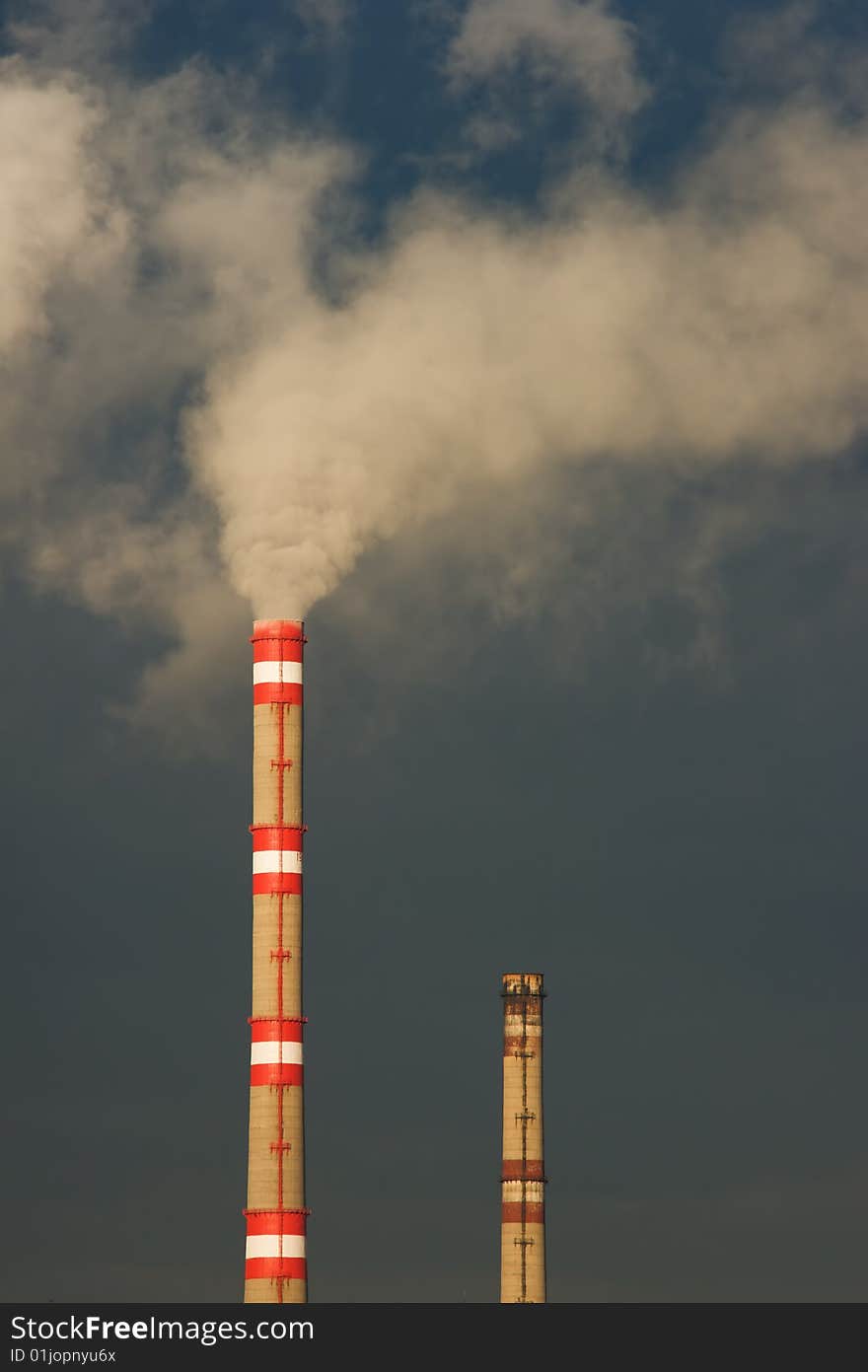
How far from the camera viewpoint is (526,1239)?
6756 centimetres

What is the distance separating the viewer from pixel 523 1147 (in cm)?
6825

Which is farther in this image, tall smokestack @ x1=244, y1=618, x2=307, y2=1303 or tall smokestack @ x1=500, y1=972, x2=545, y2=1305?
tall smokestack @ x1=500, y1=972, x2=545, y2=1305

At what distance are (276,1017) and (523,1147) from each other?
13632 millimetres

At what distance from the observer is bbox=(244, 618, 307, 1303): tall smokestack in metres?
57.4

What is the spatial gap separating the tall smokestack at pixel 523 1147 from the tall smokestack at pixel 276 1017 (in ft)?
38.7

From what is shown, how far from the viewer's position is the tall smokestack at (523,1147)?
67.6 meters

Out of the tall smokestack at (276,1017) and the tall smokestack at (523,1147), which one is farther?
the tall smokestack at (523,1147)

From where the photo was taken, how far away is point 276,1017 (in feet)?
189

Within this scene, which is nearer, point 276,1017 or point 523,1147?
point 276,1017

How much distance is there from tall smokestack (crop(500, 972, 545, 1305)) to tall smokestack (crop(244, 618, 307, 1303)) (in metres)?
11.8

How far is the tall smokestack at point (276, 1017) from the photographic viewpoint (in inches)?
2259

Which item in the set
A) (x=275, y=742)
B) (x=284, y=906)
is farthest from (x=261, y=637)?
(x=284, y=906)
